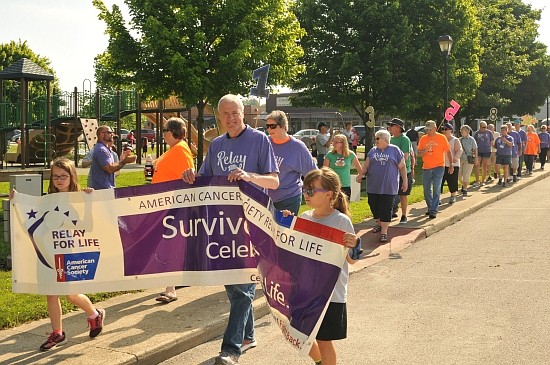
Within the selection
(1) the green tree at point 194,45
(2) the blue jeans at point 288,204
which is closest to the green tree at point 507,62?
(1) the green tree at point 194,45

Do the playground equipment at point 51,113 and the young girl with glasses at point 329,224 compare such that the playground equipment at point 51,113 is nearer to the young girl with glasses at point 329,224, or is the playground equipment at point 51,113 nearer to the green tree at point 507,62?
the young girl with glasses at point 329,224

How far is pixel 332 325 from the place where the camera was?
4.30 meters

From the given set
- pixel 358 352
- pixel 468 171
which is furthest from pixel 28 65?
pixel 358 352

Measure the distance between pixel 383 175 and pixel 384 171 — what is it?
0.22 feet

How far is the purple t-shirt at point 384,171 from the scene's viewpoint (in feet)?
35.2

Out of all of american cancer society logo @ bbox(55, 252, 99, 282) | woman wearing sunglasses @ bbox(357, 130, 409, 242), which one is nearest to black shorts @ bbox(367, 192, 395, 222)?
woman wearing sunglasses @ bbox(357, 130, 409, 242)

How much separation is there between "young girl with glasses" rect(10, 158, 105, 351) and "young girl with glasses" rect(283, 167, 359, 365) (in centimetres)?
203

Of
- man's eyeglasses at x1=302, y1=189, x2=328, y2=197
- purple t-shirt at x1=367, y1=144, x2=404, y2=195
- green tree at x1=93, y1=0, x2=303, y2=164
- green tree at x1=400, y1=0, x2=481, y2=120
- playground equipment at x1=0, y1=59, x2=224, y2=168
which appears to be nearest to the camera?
man's eyeglasses at x1=302, y1=189, x2=328, y2=197

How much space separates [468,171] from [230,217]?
14.0 m

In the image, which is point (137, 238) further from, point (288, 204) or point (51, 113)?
point (51, 113)

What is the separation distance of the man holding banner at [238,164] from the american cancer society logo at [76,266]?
1026mm

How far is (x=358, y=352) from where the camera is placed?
564cm

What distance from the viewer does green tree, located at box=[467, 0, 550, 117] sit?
40.8 meters

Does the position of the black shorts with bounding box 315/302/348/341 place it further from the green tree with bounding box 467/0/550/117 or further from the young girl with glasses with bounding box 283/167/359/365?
the green tree with bounding box 467/0/550/117
